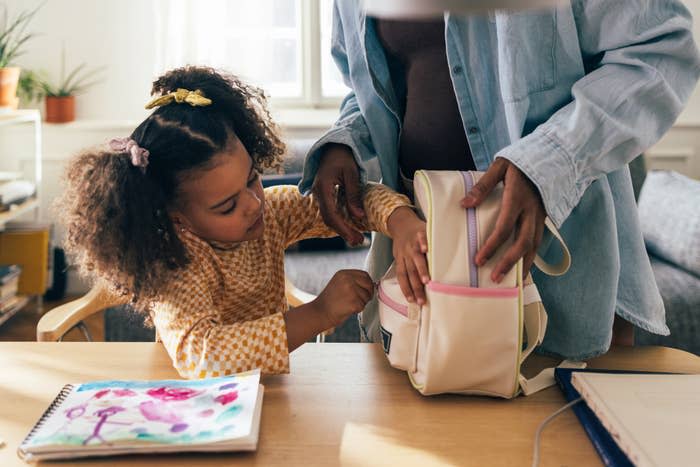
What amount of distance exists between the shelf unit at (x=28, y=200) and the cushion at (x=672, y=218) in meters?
2.49

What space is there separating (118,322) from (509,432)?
1863mm

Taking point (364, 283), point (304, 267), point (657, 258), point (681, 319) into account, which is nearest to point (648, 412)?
point (364, 283)

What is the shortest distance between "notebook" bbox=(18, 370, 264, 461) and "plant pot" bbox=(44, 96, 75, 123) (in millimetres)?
2880

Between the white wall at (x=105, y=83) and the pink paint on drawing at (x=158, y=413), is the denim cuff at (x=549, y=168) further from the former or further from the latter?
the white wall at (x=105, y=83)

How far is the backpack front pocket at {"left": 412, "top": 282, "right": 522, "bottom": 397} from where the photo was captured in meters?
0.90

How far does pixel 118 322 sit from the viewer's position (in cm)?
251

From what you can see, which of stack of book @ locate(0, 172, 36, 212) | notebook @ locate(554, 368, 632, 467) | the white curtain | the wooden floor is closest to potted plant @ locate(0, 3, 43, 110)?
stack of book @ locate(0, 172, 36, 212)

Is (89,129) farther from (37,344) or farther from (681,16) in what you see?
(681,16)

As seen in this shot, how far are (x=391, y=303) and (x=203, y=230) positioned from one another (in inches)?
15.2

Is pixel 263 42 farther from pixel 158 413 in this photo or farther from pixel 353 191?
pixel 158 413

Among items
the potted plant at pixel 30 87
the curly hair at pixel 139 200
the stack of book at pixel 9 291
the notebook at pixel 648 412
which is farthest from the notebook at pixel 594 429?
the potted plant at pixel 30 87

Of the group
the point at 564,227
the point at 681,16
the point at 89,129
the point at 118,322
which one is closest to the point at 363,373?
the point at 564,227

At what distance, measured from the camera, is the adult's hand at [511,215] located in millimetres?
904

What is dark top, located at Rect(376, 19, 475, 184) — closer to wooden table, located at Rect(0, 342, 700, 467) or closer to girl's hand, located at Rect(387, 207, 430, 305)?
girl's hand, located at Rect(387, 207, 430, 305)
